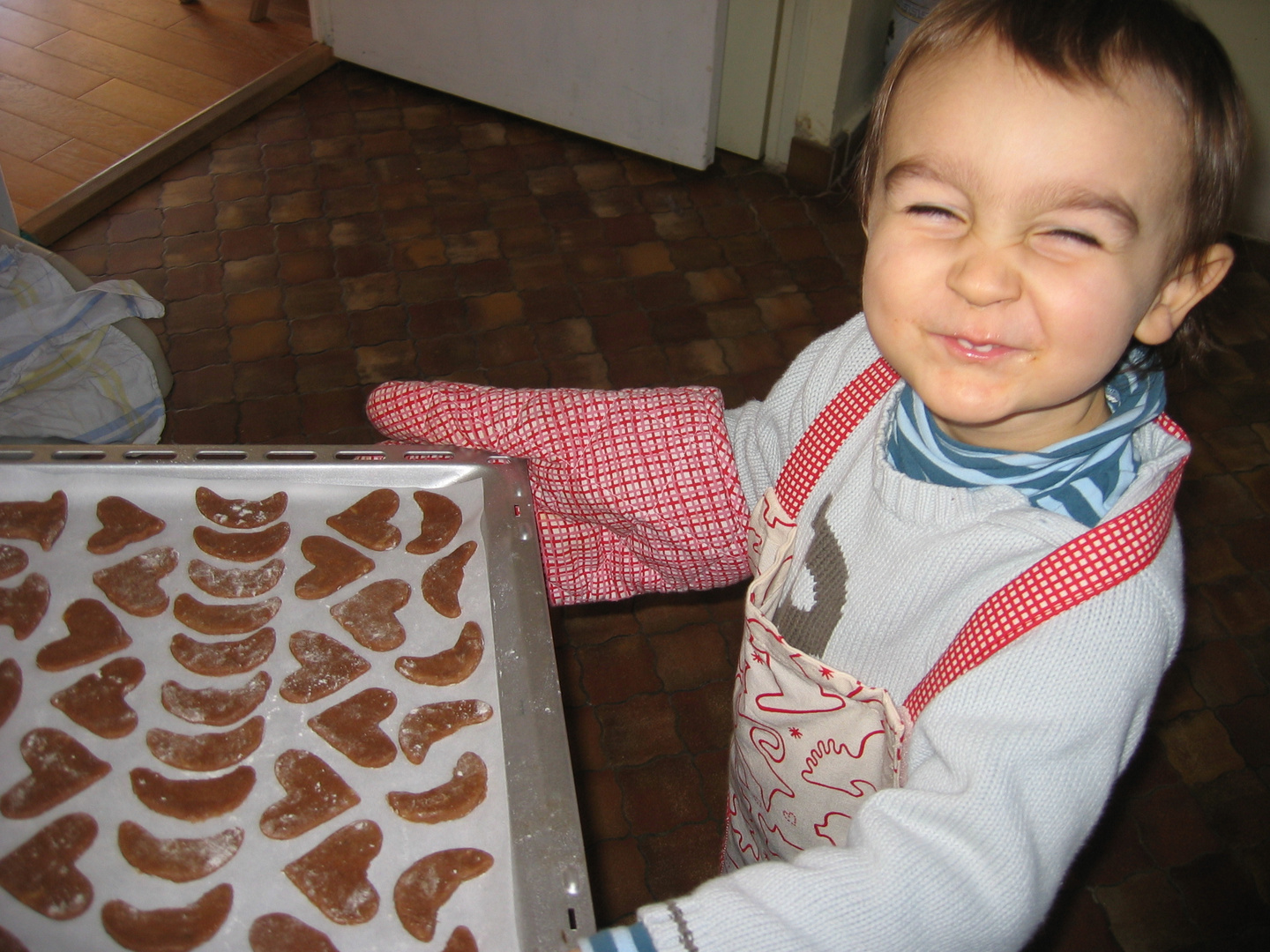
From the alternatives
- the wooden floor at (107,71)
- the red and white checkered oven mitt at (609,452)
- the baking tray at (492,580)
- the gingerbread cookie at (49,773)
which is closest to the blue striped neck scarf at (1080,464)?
the red and white checkered oven mitt at (609,452)

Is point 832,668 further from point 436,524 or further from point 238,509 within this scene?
point 238,509

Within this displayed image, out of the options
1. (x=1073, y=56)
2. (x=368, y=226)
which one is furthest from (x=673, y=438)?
(x=368, y=226)

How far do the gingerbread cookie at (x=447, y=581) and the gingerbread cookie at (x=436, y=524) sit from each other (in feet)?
0.05

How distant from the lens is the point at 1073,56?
0.54 meters

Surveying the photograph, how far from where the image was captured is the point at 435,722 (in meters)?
0.72

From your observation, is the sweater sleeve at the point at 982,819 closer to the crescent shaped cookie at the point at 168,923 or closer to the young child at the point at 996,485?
the young child at the point at 996,485

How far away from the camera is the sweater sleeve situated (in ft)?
1.78

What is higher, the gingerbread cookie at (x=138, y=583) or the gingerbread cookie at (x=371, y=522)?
the gingerbread cookie at (x=371, y=522)

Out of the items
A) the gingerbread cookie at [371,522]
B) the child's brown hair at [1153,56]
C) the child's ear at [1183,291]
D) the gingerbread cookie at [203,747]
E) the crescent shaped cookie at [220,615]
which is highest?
the child's brown hair at [1153,56]

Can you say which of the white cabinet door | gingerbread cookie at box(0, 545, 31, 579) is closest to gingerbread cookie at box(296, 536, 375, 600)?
gingerbread cookie at box(0, 545, 31, 579)

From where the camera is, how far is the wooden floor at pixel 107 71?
2408mm

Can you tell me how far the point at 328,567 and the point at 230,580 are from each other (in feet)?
0.25

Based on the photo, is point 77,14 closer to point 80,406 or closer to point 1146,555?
point 80,406

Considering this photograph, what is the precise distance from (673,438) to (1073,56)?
1.30 ft
